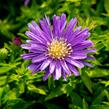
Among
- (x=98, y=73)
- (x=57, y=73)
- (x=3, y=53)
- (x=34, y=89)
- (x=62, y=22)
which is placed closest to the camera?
(x=57, y=73)

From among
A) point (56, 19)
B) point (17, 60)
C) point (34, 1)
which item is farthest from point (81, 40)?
point (34, 1)

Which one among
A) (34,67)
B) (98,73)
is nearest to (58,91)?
(98,73)

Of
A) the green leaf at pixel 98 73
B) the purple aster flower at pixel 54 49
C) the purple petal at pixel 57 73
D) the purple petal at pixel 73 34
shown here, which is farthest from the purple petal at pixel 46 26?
the green leaf at pixel 98 73

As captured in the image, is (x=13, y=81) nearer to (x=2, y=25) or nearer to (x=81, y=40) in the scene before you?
(x=81, y=40)

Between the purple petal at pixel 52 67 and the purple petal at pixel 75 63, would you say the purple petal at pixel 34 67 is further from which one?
the purple petal at pixel 75 63

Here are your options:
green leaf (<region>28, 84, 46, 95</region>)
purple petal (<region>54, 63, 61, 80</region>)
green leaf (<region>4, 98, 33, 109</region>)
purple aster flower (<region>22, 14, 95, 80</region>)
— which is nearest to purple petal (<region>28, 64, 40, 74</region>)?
purple aster flower (<region>22, 14, 95, 80</region>)

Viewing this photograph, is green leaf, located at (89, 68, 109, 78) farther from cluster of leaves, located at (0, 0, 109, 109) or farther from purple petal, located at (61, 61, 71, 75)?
purple petal, located at (61, 61, 71, 75)

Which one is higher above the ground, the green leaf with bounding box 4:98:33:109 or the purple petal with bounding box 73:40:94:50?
the purple petal with bounding box 73:40:94:50

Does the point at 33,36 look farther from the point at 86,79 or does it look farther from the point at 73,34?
the point at 86,79
